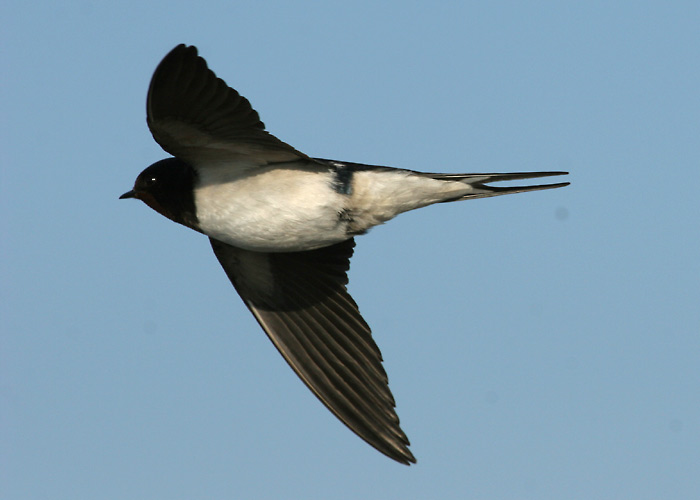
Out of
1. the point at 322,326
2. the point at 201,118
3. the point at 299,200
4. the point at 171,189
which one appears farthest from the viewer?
the point at 322,326

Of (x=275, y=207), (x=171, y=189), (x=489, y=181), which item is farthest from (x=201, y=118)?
(x=489, y=181)

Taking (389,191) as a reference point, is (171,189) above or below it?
below

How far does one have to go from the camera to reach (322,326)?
21.0 ft

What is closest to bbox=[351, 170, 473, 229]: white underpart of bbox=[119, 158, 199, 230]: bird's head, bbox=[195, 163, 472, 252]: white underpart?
bbox=[195, 163, 472, 252]: white underpart

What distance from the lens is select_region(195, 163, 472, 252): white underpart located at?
5430mm

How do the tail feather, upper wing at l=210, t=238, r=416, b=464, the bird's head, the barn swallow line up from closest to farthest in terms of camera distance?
the barn swallow
the tail feather
the bird's head
upper wing at l=210, t=238, r=416, b=464

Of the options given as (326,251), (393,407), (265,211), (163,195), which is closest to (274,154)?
(265,211)

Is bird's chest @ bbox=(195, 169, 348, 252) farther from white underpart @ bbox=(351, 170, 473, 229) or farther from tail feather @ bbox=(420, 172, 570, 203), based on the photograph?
tail feather @ bbox=(420, 172, 570, 203)

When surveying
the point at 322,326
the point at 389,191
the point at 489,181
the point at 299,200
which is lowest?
the point at 322,326

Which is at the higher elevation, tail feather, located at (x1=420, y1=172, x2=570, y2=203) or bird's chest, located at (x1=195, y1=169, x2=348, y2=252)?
tail feather, located at (x1=420, y1=172, x2=570, y2=203)

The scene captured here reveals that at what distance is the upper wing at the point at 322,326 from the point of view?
6.08 meters

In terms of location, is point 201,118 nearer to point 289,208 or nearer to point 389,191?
point 289,208

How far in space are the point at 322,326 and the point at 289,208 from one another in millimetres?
1179

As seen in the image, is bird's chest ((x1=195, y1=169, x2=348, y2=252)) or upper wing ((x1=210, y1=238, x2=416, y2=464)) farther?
upper wing ((x1=210, y1=238, x2=416, y2=464))
